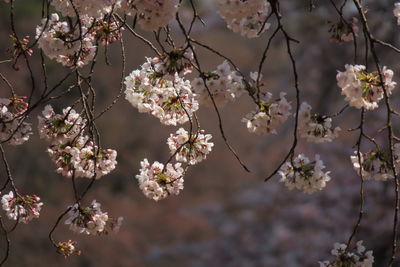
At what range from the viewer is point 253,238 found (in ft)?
16.6

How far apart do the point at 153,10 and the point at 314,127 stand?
0.48 metres

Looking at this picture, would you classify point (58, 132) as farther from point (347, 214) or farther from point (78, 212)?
point (347, 214)

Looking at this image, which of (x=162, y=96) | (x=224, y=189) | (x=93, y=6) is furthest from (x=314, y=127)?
(x=224, y=189)

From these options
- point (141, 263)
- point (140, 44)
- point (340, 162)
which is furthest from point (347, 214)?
point (140, 44)

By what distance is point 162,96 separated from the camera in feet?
5.24

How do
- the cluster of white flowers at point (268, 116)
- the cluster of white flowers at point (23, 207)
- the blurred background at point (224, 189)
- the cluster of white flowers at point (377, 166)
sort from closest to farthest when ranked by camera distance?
1. the cluster of white flowers at point (268, 116)
2. the cluster of white flowers at point (377, 166)
3. the cluster of white flowers at point (23, 207)
4. the blurred background at point (224, 189)

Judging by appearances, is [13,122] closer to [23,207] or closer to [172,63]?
[23,207]

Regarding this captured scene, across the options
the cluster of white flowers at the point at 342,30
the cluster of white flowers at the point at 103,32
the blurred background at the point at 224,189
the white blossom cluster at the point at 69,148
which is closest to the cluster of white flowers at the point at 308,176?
the cluster of white flowers at the point at 342,30

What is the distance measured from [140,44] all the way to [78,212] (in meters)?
6.97

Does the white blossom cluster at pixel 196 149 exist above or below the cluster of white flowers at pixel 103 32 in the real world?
below

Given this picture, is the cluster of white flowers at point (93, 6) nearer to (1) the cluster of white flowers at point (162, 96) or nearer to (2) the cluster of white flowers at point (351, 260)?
(1) the cluster of white flowers at point (162, 96)

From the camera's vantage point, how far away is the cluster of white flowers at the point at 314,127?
1.50 metres

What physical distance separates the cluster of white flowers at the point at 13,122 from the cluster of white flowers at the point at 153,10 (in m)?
0.43

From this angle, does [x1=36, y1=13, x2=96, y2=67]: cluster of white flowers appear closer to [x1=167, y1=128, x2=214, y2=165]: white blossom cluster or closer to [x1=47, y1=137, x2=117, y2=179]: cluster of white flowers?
[x1=47, y1=137, x2=117, y2=179]: cluster of white flowers
